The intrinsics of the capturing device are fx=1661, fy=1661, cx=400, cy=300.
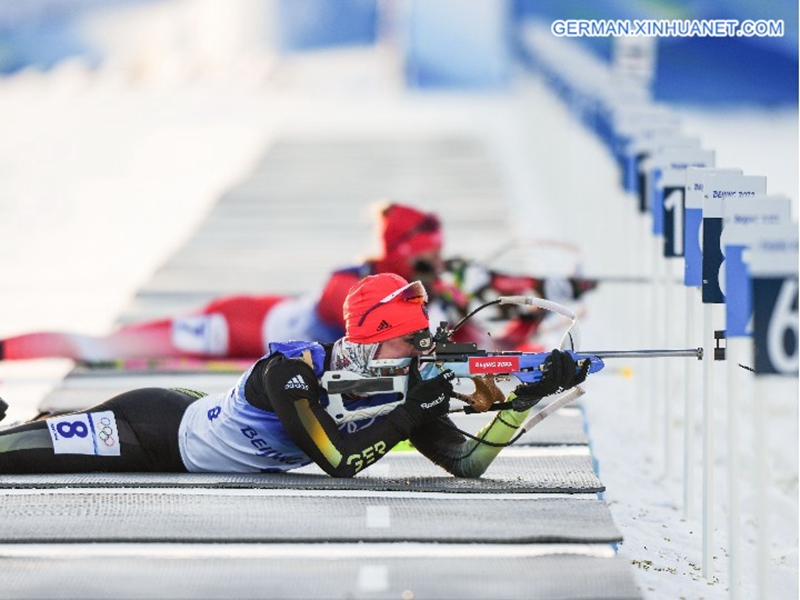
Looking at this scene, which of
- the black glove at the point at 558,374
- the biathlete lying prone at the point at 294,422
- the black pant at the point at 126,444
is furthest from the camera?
the black pant at the point at 126,444

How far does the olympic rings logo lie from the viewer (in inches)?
256

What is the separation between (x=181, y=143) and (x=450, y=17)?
9.46 metres

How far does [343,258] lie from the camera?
14.0 meters

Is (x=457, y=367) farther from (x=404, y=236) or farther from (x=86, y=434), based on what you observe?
(x=404, y=236)

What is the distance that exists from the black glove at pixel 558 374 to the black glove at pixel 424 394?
314 mm

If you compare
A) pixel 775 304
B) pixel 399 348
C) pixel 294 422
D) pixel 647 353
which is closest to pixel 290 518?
pixel 294 422

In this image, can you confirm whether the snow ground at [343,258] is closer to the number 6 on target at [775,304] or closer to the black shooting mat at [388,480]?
the black shooting mat at [388,480]

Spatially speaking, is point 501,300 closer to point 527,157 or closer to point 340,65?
point 527,157

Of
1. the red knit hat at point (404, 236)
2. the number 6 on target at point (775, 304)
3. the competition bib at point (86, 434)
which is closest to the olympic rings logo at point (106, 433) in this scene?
the competition bib at point (86, 434)

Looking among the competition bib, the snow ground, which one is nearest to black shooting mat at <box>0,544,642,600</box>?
the snow ground

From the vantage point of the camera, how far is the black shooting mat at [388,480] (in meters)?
6.27

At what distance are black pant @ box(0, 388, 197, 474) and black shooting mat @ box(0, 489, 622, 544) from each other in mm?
302

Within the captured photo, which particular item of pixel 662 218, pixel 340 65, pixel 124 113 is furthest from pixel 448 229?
pixel 340 65

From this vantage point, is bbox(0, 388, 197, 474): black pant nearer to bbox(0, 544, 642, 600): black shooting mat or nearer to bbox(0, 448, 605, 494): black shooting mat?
bbox(0, 448, 605, 494): black shooting mat
